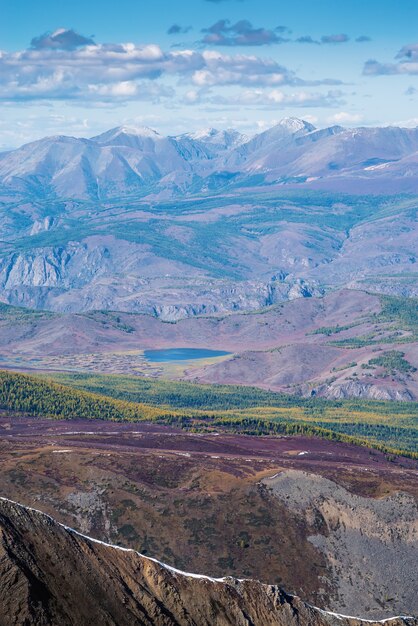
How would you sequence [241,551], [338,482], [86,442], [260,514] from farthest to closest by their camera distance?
[86,442] < [338,482] < [260,514] < [241,551]

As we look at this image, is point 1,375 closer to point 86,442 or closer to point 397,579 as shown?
point 86,442

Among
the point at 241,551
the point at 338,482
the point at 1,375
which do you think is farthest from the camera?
the point at 1,375

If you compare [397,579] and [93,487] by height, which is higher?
[93,487]

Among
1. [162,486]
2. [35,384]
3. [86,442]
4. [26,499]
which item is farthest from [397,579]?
[35,384]

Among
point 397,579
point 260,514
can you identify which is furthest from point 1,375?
point 397,579

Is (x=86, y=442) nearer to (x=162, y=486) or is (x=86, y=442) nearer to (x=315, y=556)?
(x=162, y=486)

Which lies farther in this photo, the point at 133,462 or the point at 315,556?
the point at 133,462
